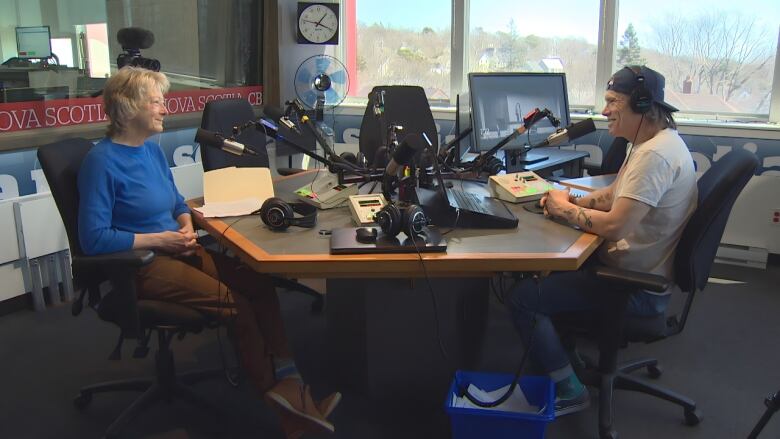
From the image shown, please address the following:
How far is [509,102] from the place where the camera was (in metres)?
3.48

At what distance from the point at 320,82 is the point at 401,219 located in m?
3.19

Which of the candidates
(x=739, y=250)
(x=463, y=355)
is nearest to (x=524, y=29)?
(x=739, y=250)

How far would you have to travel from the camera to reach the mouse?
1.87 m

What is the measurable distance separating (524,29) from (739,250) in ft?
7.27

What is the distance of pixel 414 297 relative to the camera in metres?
2.27

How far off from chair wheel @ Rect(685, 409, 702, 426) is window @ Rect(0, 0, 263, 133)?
9.48 feet

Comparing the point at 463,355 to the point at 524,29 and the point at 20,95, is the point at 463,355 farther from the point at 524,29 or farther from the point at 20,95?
the point at 524,29

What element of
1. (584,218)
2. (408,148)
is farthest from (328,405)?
(584,218)

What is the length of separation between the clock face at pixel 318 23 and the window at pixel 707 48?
→ 213cm

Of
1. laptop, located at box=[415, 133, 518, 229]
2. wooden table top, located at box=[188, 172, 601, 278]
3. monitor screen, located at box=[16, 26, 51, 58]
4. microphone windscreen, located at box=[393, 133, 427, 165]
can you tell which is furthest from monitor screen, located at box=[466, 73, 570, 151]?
monitor screen, located at box=[16, 26, 51, 58]

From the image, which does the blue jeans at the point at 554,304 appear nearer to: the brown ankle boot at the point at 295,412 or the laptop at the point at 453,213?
the laptop at the point at 453,213

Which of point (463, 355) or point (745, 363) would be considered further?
point (745, 363)

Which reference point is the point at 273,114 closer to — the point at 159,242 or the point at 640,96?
the point at 159,242

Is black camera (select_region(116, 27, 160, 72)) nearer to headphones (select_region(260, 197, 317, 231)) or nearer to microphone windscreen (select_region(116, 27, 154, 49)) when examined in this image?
microphone windscreen (select_region(116, 27, 154, 49))
